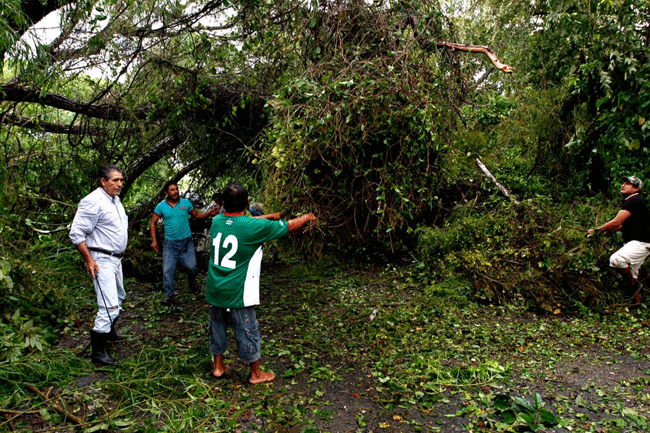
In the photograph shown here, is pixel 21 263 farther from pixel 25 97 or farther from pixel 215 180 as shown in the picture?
pixel 215 180

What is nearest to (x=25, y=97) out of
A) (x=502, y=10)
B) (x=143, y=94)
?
(x=143, y=94)

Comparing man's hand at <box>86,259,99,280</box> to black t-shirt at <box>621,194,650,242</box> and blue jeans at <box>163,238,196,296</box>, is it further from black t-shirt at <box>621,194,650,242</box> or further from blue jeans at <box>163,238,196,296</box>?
black t-shirt at <box>621,194,650,242</box>

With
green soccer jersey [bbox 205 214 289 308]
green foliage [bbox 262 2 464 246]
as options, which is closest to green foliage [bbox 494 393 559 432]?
green foliage [bbox 262 2 464 246]

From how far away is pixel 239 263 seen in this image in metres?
3.65

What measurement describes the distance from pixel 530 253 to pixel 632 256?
114cm

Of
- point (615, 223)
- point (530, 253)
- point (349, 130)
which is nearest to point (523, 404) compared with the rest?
point (349, 130)

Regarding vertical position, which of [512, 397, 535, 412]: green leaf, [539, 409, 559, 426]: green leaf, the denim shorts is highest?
the denim shorts

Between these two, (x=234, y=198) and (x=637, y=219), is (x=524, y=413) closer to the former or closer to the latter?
(x=234, y=198)

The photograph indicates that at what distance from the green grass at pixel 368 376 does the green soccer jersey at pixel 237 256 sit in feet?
2.52

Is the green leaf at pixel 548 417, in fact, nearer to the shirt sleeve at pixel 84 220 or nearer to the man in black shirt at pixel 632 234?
the man in black shirt at pixel 632 234

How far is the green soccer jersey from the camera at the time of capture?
3.63 m

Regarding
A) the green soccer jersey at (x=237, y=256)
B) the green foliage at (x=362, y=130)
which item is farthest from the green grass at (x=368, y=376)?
the green foliage at (x=362, y=130)

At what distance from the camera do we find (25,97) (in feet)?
20.2

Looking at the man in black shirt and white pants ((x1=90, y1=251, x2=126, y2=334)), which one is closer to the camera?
white pants ((x1=90, y1=251, x2=126, y2=334))
